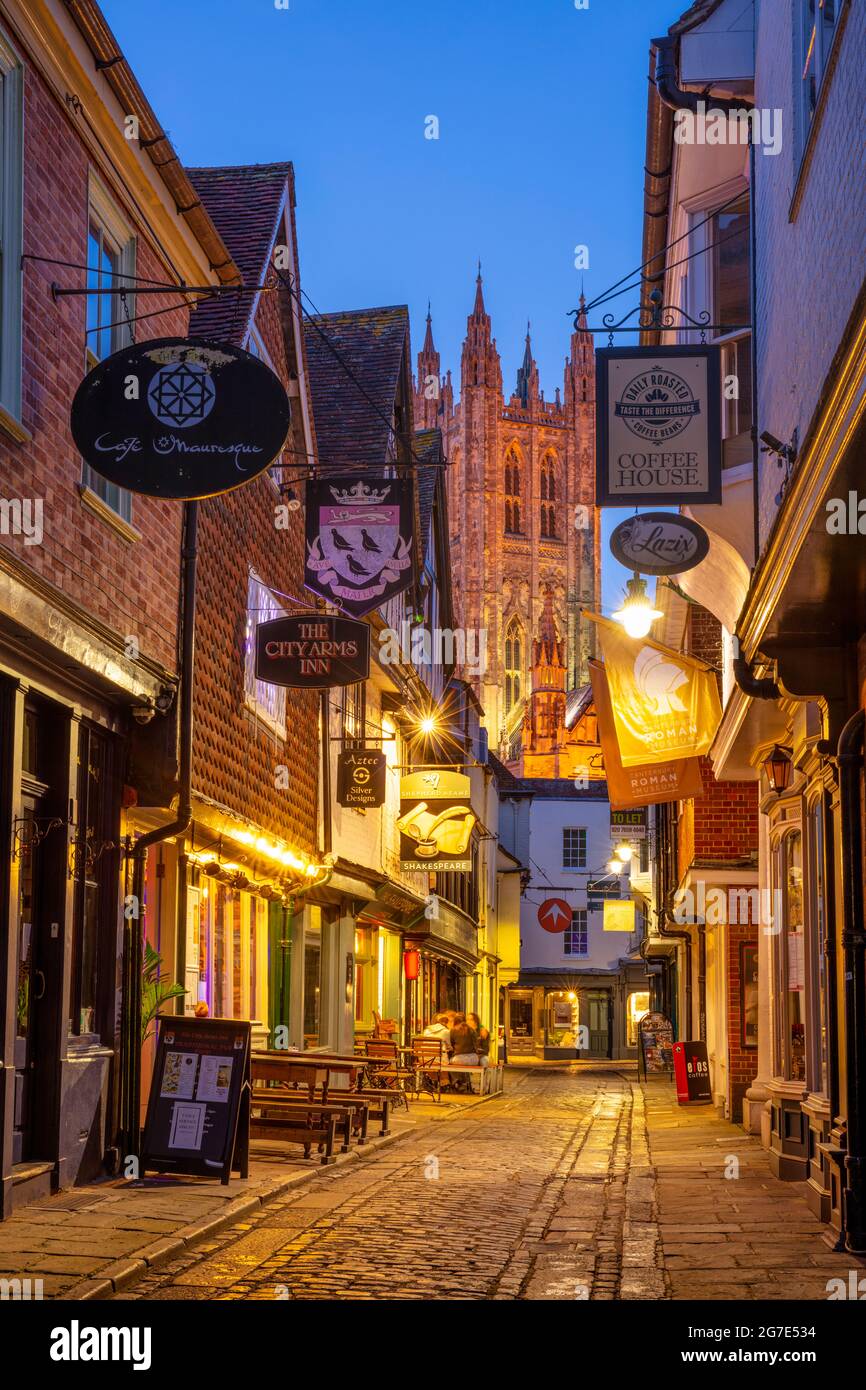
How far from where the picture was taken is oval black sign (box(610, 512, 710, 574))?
14398mm

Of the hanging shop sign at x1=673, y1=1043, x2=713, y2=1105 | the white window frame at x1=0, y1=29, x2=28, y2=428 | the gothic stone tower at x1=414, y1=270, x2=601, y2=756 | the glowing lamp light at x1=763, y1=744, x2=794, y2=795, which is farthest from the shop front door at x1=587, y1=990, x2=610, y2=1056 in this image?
the gothic stone tower at x1=414, y1=270, x2=601, y2=756

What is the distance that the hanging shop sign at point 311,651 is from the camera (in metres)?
17.1

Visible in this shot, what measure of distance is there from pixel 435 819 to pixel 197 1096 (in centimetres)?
1690

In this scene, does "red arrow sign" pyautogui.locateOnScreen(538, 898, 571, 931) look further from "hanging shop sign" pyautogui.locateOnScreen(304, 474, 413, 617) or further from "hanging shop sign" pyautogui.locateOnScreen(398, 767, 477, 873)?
"hanging shop sign" pyautogui.locateOnScreen(304, 474, 413, 617)

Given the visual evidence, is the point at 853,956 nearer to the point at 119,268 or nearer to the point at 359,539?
the point at 119,268

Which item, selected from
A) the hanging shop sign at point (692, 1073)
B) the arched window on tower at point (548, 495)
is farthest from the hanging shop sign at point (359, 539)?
the arched window on tower at point (548, 495)

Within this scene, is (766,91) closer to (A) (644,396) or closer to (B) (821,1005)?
(A) (644,396)

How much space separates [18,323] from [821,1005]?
277 inches

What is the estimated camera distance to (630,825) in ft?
147

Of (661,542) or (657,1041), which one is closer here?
(661,542)

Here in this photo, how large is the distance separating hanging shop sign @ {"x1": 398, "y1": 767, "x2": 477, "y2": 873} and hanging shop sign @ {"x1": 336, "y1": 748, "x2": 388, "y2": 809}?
6046mm

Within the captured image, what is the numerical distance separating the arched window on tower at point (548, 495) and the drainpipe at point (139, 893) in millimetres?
136118

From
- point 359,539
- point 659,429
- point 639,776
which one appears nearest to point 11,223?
point 659,429
